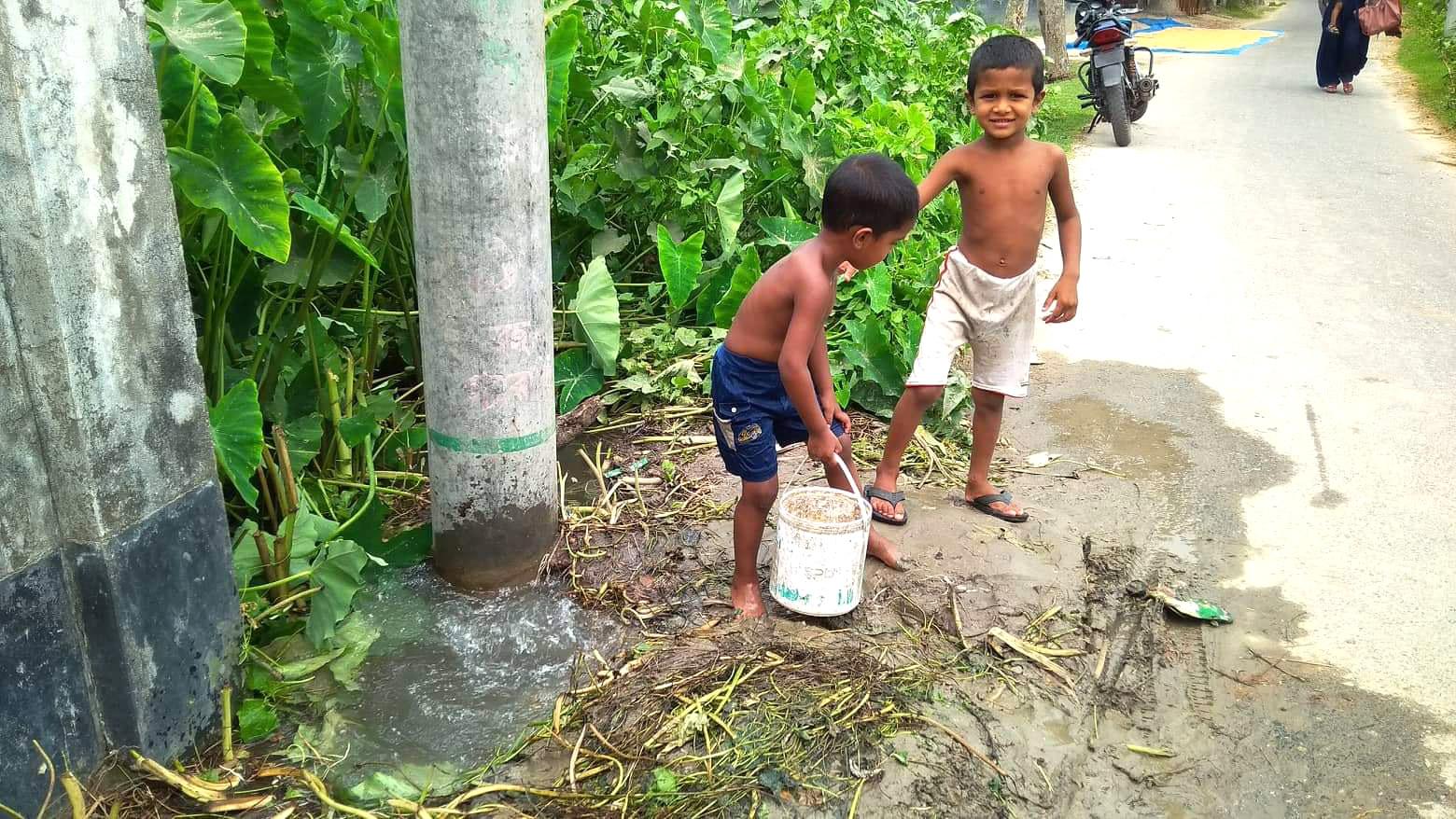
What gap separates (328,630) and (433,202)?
1067 mm

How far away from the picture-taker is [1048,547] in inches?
132

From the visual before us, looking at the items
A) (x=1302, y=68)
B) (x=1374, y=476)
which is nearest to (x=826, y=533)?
(x=1374, y=476)

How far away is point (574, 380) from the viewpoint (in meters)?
4.05

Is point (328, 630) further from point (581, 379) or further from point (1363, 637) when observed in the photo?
point (1363, 637)

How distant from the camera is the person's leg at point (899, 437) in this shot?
3.43 meters

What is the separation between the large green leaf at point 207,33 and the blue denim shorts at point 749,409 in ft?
4.33

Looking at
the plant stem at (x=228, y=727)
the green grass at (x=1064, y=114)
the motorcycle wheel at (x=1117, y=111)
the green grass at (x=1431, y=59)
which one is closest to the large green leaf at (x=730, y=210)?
the plant stem at (x=228, y=727)

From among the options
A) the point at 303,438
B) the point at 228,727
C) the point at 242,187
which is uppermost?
the point at 242,187

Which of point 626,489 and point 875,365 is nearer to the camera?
point 626,489

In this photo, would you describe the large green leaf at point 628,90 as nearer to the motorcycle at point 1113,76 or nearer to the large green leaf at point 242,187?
the large green leaf at point 242,187

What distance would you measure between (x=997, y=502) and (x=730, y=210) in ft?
5.75

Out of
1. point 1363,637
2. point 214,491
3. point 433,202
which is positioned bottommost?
point 1363,637

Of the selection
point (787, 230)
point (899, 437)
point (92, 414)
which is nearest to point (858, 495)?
point (899, 437)

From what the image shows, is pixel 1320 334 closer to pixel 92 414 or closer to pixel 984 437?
pixel 984 437
